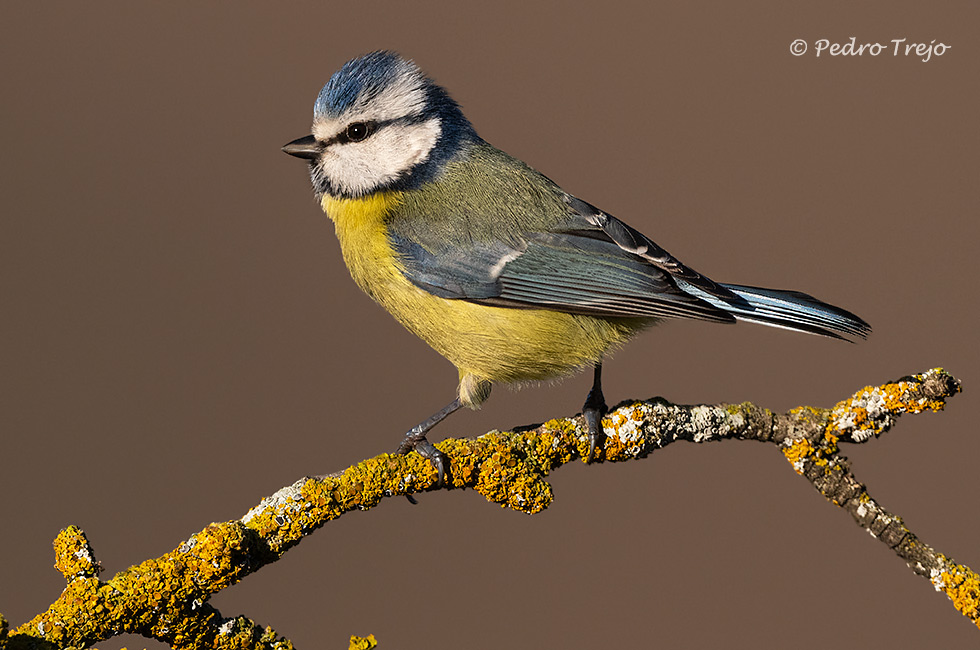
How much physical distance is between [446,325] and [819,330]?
83cm

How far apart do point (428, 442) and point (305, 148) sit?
79 centimetres

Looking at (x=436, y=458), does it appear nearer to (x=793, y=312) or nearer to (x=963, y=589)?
(x=793, y=312)

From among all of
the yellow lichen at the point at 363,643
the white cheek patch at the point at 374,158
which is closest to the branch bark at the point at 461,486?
the yellow lichen at the point at 363,643

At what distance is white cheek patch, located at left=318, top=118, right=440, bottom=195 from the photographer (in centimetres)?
207

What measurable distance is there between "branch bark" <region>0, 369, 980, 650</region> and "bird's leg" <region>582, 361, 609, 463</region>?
18mm

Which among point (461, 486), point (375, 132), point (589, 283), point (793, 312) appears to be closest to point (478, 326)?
point (589, 283)

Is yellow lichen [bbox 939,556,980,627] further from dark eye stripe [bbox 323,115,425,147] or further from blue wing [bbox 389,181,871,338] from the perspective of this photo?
dark eye stripe [bbox 323,115,425,147]

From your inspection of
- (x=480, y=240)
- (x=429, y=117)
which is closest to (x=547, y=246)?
(x=480, y=240)

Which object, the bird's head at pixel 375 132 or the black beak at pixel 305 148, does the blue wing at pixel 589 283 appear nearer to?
the bird's head at pixel 375 132

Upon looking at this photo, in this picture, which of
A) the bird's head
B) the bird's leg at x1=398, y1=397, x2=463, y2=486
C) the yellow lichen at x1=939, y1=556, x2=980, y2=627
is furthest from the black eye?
the yellow lichen at x1=939, y1=556, x2=980, y2=627

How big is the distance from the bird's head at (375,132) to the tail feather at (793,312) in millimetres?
741

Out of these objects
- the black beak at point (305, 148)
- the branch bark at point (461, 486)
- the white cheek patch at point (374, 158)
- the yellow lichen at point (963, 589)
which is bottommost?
the yellow lichen at point (963, 589)

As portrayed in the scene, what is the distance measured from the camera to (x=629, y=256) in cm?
209

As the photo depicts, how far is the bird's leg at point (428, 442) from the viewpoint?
1620 mm
